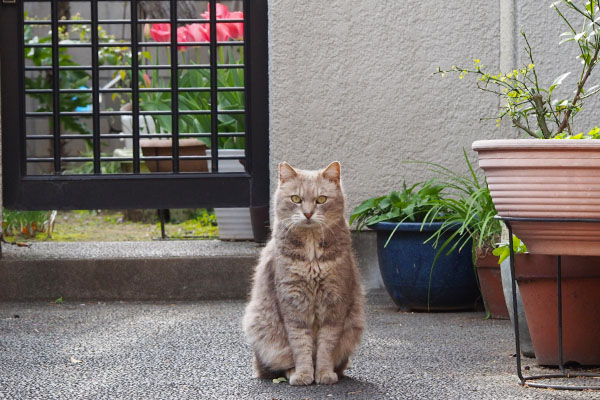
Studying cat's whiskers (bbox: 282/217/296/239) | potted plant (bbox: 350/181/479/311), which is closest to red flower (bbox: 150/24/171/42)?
potted plant (bbox: 350/181/479/311)

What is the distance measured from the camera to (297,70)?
5.14m

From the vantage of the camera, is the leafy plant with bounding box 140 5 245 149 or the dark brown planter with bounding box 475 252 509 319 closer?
the dark brown planter with bounding box 475 252 509 319

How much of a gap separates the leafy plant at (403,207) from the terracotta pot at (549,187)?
149 cm

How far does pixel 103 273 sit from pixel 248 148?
3.65 feet

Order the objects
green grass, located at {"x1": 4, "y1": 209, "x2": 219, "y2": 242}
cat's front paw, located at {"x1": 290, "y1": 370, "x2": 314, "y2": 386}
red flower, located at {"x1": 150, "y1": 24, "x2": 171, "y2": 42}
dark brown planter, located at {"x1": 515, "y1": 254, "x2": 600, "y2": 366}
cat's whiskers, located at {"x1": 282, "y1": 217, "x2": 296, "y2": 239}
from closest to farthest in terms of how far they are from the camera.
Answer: cat's front paw, located at {"x1": 290, "y1": 370, "x2": 314, "y2": 386}
cat's whiskers, located at {"x1": 282, "y1": 217, "x2": 296, "y2": 239}
dark brown planter, located at {"x1": 515, "y1": 254, "x2": 600, "y2": 366}
red flower, located at {"x1": 150, "y1": 24, "x2": 171, "y2": 42}
green grass, located at {"x1": 4, "y1": 209, "x2": 219, "y2": 242}

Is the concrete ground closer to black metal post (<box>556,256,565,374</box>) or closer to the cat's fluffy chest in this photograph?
black metal post (<box>556,256,565,374</box>)

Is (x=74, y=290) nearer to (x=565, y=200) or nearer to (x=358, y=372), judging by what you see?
(x=358, y=372)

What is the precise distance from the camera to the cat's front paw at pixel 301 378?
315 centimetres

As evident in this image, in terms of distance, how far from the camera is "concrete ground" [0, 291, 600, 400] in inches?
121

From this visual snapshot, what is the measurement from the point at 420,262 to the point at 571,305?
4.19 feet

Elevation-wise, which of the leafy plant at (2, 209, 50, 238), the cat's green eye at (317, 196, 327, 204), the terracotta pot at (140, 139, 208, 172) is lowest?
the leafy plant at (2, 209, 50, 238)

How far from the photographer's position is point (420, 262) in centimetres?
460

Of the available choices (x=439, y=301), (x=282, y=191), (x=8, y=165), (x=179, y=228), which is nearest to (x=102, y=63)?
(x=179, y=228)

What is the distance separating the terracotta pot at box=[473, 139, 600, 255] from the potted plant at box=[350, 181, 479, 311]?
4.64ft
